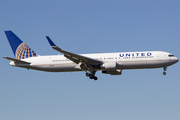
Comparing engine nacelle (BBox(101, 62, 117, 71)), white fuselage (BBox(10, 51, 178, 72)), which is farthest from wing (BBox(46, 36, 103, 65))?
white fuselage (BBox(10, 51, 178, 72))

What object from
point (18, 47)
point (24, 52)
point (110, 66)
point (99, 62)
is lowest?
point (110, 66)

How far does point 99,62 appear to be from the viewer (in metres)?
51.3

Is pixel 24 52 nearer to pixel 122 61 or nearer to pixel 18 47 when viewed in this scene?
pixel 18 47

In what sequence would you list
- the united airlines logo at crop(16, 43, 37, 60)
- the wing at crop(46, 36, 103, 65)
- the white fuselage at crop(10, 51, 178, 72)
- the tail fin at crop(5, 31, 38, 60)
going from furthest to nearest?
1. the tail fin at crop(5, 31, 38, 60)
2. the united airlines logo at crop(16, 43, 37, 60)
3. the white fuselage at crop(10, 51, 178, 72)
4. the wing at crop(46, 36, 103, 65)

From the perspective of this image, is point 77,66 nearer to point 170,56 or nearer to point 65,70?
point 65,70

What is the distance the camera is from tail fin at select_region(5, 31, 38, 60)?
5694 centimetres

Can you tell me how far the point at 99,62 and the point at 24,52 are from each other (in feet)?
47.2

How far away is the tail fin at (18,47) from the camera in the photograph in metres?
56.9

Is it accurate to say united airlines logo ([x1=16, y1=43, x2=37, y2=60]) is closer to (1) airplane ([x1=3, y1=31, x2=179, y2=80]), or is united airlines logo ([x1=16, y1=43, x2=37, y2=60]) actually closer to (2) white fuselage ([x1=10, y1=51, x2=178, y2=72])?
(1) airplane ([x1=3, y1=31, x2=179, y2=80])

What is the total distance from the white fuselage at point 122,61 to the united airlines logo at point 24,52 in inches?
120

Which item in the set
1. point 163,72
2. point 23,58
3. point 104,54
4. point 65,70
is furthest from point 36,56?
point 163,72

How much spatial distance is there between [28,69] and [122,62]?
16007 mm

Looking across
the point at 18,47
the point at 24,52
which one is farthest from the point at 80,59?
the point at 18,47

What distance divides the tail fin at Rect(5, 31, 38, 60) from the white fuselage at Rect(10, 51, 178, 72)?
3186mm
